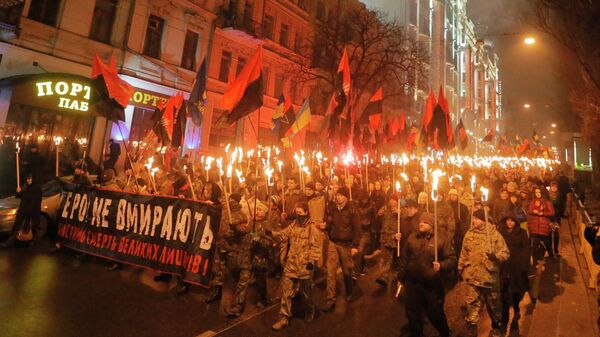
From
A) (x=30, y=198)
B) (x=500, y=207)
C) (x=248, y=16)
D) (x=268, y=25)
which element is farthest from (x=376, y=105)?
(x=268, y=25)

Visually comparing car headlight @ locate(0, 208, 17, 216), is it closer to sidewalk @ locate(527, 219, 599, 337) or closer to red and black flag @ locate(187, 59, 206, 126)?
red and black flag @ locate(187, 59, 206, 126)

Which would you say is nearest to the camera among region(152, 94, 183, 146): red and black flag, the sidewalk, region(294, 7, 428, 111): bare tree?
the sidewalk

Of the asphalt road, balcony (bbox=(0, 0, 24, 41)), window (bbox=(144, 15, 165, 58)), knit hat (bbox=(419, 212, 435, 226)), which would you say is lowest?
the asphalt road

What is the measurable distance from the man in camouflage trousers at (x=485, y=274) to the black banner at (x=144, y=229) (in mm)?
3934

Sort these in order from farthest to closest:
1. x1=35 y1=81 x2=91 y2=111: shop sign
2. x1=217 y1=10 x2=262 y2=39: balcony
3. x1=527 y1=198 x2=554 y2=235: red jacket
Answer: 1. x1=217 y1=10 x2=262 y2=39: balcony
2. x1=35 y1=81 x2=91 y2=111: shop sign
3. x1=527 y1=198 x2=554 y2=235: red jacket

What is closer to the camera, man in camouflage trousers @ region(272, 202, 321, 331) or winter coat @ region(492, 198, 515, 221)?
man in camouflage trousers @ region(272, 202, 321, 331)

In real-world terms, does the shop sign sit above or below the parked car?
above

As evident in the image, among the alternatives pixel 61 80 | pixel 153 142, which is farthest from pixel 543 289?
pixel 61 80

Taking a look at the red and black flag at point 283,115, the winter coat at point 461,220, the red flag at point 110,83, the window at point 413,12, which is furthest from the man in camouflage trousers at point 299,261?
the window at point 413,12

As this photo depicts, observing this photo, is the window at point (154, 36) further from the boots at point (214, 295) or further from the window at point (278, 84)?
the boots at point (214, 295)

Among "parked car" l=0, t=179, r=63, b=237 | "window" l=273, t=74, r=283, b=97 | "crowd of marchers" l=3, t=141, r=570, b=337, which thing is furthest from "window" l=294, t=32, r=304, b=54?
"crowd of marchers" l=3, t=141, r=570, b=337

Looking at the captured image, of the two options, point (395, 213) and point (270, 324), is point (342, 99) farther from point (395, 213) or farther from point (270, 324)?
point (270, 324)

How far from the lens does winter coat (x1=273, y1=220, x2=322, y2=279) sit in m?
5.21

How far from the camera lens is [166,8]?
60.0ft
